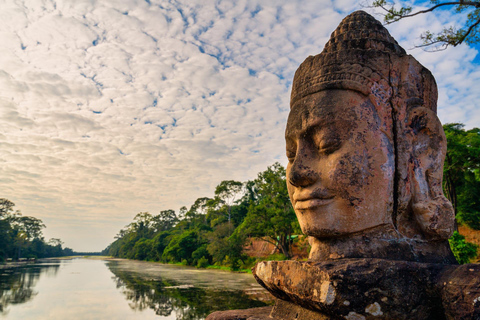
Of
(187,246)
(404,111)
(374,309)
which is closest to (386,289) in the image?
(374,309)

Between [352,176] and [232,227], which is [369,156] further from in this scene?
[232,227]

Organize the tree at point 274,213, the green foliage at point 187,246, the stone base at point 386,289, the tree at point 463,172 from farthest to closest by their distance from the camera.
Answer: the green foliage at point 187,246 → the tree at point 274,213 → the tree at point 463,172 → the stone base at point 386,289

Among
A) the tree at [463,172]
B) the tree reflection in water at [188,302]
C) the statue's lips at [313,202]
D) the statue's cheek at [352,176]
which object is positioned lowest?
the tree reflection in water at [188,302]

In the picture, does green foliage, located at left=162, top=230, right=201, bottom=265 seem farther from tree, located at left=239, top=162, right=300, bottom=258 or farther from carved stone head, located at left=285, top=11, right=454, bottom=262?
carved stone head, located at left=285, top=11, right=454, bottom=262

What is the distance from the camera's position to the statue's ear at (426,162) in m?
2.44

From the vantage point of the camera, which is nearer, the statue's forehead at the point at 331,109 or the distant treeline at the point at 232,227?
the statue's forehead at the point at 331,109

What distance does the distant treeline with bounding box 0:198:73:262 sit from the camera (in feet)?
143

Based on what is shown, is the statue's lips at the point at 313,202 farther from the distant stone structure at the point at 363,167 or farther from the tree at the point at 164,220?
the tree at the point at 164,220

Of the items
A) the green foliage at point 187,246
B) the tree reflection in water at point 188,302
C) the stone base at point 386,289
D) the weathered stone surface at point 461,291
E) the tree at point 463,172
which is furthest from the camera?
the green foliage at point 187,246

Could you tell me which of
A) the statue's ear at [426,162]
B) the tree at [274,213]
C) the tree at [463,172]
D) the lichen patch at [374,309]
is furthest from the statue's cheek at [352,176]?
the tree at [274,213]

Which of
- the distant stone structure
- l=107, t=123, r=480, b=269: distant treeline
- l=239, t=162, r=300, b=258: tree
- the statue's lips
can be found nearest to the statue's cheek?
the distant stone structure

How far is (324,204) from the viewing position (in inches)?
96.6

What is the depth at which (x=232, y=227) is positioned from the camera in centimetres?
3091

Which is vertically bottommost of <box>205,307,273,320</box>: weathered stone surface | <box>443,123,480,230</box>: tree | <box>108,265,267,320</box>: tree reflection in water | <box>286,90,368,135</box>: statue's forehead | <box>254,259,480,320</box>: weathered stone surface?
<box>108,265,267,320</box>: tree reflection in water
